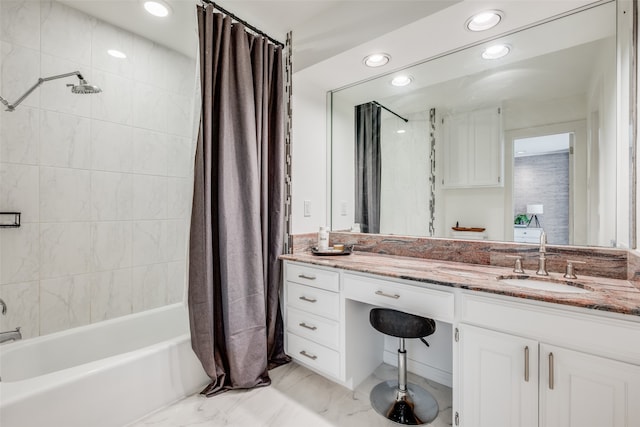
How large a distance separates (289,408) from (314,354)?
0.34m

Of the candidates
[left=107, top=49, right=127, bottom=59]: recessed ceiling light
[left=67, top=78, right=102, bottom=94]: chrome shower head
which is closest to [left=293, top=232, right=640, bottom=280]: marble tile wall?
[left=67, top=78, right=102, bottom=94]: chrome shower head

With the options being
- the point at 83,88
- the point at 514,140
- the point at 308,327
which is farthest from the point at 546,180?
the point at 83,88

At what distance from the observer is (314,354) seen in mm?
1883

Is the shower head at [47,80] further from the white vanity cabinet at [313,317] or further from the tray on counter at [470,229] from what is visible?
the tray on counter at [470,229]

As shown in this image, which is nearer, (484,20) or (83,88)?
(484,20)

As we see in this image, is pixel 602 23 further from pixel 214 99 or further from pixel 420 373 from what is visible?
pixel 420 373

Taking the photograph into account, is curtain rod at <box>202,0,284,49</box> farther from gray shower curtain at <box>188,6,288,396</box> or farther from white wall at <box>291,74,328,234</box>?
white wall at <box>291,74,328,234</box>

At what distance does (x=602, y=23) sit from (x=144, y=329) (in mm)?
3404

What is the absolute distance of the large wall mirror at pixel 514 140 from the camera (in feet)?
4.86

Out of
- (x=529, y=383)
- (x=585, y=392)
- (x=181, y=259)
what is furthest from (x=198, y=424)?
(x=585, y=392)

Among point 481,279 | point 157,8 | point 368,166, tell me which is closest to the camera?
point 481,279

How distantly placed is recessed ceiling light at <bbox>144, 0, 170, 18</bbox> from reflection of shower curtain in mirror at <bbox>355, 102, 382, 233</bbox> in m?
1.53

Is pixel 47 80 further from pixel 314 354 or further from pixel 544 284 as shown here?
pixel 544 284

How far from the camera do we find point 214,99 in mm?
1800
